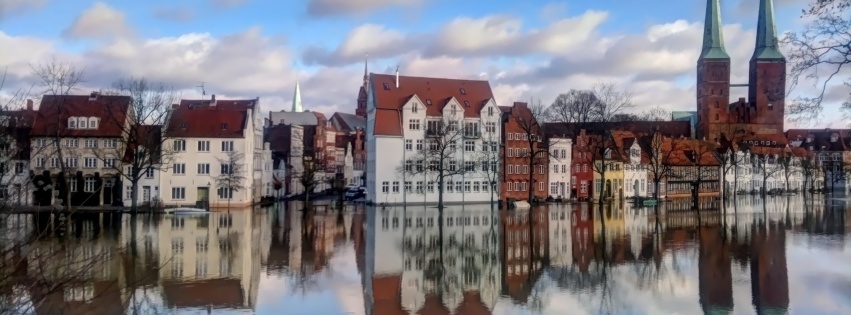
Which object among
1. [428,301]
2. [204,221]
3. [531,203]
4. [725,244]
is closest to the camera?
[428,301]

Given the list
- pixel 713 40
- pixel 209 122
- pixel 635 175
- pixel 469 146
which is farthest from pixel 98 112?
pixel 713 40

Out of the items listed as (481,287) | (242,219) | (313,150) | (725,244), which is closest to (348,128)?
(313,150)

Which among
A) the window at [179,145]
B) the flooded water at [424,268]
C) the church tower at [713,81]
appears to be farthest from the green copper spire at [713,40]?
the window at [179,145]

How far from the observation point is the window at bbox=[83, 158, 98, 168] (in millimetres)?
54844

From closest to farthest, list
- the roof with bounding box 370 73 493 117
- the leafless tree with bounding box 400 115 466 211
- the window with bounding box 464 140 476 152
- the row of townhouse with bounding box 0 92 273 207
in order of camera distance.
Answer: the row of townhouse with bounding box 0 92 273 207, the leafless tree with bounding box 400 115 466 211, the roof with bounding box 370 73 493 117, the window with bounding box 464 140 476 152

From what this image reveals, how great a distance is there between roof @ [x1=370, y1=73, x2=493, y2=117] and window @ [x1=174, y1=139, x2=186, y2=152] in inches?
593

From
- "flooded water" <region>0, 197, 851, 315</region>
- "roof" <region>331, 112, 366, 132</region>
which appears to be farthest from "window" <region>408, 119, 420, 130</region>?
"roof" <region>331, 112, 366, 132</region>

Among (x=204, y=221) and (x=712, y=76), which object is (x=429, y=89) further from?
(x=712, y=76)

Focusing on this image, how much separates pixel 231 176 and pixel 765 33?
296 ft

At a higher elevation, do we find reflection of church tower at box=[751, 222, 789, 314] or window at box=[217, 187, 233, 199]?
window at box=[217, 187, 233, 199]

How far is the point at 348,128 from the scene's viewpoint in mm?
129625

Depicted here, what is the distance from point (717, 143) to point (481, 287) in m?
88.9

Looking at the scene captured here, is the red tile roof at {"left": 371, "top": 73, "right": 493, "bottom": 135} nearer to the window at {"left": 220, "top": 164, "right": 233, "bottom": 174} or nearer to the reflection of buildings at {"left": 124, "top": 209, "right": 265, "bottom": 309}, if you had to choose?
the window at {"left": 220, "top": 164, "right": 233, "bottom": 174}

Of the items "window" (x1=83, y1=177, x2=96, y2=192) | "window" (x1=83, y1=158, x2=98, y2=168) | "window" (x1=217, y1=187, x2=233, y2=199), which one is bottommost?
"window" (x1=217, y1=187, x2=233, y2=199)
